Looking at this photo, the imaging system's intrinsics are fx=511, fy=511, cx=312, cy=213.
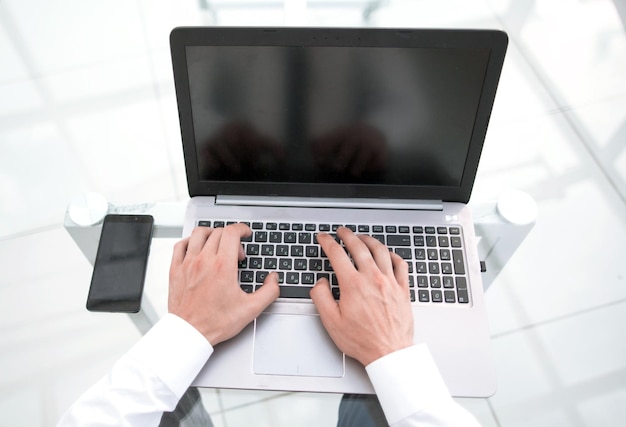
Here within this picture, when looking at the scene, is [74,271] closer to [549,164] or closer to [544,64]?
[549,164]

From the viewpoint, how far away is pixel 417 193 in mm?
773

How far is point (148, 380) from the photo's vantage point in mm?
620

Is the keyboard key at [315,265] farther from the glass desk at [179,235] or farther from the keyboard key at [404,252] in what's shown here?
the glass desk at [179,235]

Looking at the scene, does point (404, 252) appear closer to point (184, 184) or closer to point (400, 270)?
point (400, 270)

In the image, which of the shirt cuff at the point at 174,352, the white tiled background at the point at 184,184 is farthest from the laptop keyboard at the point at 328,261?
the white tiled background at the point at 184,184

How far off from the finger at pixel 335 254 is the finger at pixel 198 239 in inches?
6.3

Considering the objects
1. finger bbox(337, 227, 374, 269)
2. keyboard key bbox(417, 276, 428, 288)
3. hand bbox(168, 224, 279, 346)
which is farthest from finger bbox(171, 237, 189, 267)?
keyboard key bbox(417, 276, 428, 288)

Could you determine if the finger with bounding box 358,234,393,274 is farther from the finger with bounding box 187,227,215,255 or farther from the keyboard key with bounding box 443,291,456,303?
the finger with bounding box 187,227,215,255

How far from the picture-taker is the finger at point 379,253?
0.69 metres

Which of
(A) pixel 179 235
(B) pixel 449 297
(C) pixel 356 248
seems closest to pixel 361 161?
(C) pixel 356 248

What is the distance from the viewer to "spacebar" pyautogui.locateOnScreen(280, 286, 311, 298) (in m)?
0.72

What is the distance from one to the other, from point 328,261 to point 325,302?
0.27 ft

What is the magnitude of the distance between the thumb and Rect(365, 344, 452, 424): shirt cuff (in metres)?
0.08

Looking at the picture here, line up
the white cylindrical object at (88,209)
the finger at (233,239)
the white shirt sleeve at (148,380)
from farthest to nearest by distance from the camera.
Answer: the white cylindrical object at (88,209) → the finger at (233,239) → the white shirt sleeve at (148,380)
